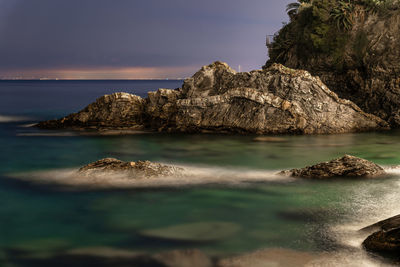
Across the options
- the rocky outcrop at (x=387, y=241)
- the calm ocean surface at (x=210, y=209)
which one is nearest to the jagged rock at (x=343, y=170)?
the calm ocean surface at (x=210, y=209)

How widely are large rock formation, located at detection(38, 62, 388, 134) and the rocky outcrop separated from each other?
14.1m

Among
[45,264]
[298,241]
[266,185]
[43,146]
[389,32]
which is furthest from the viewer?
[389,32]

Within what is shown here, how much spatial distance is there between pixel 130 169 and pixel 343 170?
5.35 metres

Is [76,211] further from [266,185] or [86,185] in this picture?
[266,185]

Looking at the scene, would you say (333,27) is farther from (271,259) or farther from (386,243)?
(271,259)

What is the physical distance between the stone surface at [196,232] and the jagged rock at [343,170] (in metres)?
4.04

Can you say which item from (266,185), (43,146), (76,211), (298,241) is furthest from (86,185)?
(43,146)

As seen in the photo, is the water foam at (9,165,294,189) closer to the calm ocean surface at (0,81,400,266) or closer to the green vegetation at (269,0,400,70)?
the calm ocean surface at (0,81,400,266)

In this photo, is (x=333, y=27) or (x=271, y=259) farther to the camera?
(x=333, y=27)

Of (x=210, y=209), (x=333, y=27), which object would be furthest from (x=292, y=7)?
(x=210, y=209)

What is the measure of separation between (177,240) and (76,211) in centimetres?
280

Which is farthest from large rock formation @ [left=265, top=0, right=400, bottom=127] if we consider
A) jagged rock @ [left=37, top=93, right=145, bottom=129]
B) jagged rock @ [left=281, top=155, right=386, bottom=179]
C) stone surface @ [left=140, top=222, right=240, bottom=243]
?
stone surface @ [left=140, top=222, right=240, bottom=243]

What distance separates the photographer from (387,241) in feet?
22.0

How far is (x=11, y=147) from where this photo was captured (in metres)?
18.3
